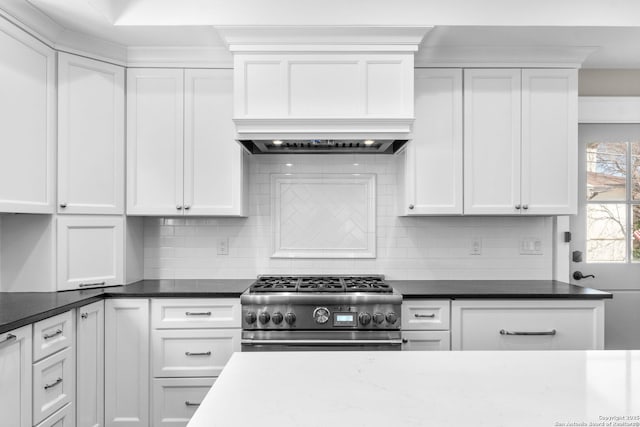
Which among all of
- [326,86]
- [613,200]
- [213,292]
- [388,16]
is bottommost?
[213,292]

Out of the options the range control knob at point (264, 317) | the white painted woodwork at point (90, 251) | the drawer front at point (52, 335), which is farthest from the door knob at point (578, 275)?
the drawer front at point (52, 335)

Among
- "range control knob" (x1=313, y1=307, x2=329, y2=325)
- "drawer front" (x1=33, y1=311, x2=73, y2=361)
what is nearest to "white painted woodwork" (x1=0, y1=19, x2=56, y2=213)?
"drawer front" (x1=33, y1=311, x2=73, y2=361)

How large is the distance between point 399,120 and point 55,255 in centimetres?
218

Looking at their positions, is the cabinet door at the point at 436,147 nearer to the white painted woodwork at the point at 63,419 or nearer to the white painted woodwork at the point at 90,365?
the white painted woodwork at the point at 90,365

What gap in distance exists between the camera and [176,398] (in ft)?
8.85

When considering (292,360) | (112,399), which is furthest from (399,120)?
(112,399)

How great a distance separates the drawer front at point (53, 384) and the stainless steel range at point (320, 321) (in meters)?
0.91

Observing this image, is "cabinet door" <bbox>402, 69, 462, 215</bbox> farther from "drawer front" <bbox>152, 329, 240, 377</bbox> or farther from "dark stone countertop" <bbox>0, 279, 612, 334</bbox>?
"drawer front" <bbox>152, 329, 240, 377</bbox>

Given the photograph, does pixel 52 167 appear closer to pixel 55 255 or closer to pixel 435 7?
pixel 55 255

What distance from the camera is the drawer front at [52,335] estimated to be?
2.06 meters

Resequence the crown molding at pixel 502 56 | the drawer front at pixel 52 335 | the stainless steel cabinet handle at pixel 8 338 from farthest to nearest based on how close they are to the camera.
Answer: the crown molding at pixel 502 56
the drawer front at pixel 52 335
the stainless steel cabinet handle at pixel 8 338

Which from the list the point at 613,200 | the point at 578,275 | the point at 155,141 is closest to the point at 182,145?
the point at 155,141

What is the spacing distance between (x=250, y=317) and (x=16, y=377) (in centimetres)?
110

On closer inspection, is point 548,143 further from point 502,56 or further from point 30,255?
point 30,255
